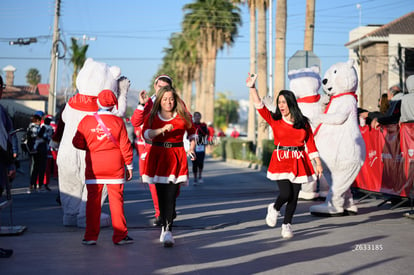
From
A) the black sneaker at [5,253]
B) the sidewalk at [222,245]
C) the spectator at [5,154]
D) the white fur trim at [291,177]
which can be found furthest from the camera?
the white fur trim at [291,177]

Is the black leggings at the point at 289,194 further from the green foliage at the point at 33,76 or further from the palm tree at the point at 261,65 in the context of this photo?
the green foliage at the point at 33,76

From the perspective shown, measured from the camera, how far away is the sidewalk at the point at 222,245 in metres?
6.09

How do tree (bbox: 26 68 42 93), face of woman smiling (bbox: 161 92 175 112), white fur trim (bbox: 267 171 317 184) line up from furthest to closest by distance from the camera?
tree (bbox: 26 68 42 93) → white fur trim (bbox: 267 171 317 184) → face of woman smiling (bbox: 161 92 175 112)

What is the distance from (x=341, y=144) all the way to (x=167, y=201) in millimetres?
3782

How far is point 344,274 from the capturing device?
5.79 m

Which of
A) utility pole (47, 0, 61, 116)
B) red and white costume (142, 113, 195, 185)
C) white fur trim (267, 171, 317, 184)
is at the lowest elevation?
white fur trim (267, 171, 317, 184)

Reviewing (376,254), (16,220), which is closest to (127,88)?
(16,220)

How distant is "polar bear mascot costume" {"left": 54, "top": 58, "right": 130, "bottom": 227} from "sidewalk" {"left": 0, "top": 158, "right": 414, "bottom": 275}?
0.31 m

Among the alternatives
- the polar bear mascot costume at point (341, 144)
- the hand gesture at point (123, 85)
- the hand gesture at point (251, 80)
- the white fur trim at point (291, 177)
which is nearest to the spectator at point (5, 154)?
the hand gesture at point (123, 85)

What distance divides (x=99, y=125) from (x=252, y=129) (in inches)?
1288

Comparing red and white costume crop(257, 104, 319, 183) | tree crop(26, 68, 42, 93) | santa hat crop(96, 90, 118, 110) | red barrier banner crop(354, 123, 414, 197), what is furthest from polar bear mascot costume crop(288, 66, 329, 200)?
tree crop(26, 68, 42, 93)

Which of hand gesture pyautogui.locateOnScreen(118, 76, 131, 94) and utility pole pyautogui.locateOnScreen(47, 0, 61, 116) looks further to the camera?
utility pole pyautogui.locateOnScreen(47, 0, 61, 116)

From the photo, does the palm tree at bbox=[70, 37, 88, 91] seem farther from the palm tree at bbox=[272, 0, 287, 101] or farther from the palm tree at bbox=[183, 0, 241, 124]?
the palm tree at bbox=[272, 0, 287, 101]

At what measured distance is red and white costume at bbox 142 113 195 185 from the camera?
7.40 m
